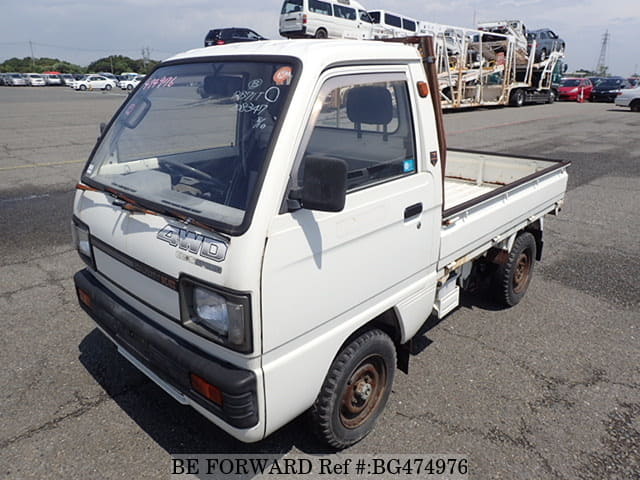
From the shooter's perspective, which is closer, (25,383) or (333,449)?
(333,449)

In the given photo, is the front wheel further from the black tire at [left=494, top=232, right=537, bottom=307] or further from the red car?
the black tire at [left=494, top=232, right=537, bottom=307]

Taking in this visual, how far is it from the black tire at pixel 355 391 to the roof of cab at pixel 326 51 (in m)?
1.47

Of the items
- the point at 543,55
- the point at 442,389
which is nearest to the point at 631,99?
the point at 543,55

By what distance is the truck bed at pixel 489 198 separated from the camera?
3.27 metres

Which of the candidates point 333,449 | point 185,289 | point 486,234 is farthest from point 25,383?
point 486,234

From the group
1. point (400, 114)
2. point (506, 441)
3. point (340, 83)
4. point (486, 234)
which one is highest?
point (340, 83)

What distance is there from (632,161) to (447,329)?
10780 mm

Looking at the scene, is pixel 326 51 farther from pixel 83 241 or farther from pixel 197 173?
pixel 83 241

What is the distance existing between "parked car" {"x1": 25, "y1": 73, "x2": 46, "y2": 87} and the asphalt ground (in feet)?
186

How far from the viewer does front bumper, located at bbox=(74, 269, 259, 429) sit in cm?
204

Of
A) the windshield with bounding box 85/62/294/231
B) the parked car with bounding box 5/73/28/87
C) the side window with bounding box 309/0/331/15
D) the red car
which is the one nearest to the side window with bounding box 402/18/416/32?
the side window with bounding box 309/0/331/15

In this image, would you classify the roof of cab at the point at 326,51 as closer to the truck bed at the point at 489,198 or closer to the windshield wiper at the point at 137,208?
the windshield wiper at the point at 137,208

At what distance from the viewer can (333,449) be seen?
2.73 metres

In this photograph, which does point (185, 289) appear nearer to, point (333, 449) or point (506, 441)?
point (333, 449)
